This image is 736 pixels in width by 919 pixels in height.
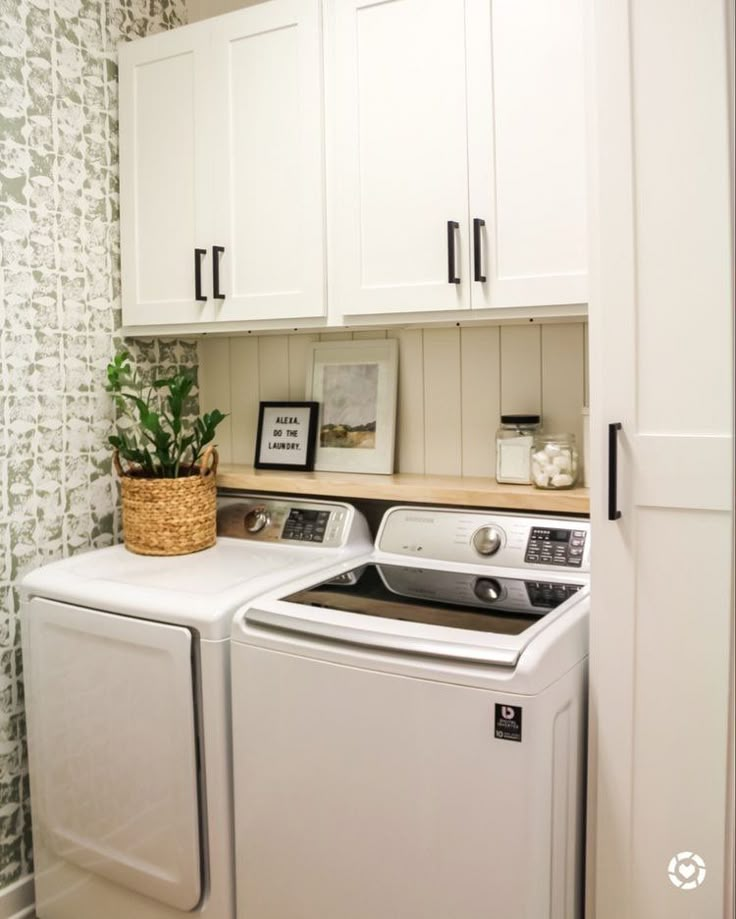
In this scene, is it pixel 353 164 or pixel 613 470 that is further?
pixel 353 164

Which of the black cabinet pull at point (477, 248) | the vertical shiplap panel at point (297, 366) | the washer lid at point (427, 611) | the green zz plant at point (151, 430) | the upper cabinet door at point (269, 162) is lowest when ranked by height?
the washer lid at point (427, 611)

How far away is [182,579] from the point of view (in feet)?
6.31

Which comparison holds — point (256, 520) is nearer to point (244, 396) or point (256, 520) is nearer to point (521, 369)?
point (244, 396)

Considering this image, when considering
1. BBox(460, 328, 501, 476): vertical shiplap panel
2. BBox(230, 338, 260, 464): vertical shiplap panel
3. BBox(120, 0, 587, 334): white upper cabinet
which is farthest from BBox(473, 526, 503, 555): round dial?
BBox(230, 338, 260, 464): vertical shiplap panel

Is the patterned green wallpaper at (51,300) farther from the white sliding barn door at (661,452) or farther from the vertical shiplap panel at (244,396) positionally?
the white sliding barn door at (661,452)

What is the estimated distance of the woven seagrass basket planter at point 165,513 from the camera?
7.04 feet

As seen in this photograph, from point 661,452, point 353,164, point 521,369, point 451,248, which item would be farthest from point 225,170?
point 661,452

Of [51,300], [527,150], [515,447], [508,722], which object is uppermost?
[527,150]

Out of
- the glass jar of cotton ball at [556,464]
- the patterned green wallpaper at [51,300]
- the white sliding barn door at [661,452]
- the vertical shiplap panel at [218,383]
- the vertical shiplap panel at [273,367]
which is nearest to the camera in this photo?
the white sliding barn door at [661,452]

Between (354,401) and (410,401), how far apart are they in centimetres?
17

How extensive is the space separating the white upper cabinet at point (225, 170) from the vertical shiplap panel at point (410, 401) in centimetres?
36

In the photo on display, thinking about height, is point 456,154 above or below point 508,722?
above

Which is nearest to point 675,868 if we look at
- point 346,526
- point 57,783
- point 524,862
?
point 524,862

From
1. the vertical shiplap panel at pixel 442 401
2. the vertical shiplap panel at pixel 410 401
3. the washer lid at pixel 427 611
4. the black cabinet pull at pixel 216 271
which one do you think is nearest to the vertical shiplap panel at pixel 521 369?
the vertical shiplap panel at pixel 442 401
